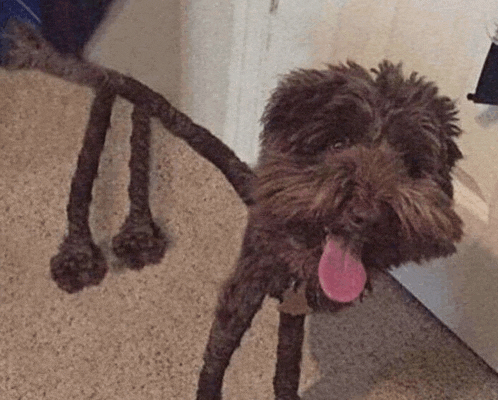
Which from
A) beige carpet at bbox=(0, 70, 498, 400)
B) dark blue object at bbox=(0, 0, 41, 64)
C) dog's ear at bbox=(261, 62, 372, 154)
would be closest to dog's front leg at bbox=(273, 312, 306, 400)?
beige carpet at bbox=(0, 70, 498, 400)

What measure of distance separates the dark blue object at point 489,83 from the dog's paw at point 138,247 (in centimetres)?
58

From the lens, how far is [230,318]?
88cm

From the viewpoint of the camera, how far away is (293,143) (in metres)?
0.73

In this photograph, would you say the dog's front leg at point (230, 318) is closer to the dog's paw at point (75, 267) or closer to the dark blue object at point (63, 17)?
the dog's paw at point (75, 267)

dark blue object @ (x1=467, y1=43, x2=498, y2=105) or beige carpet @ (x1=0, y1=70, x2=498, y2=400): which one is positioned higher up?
dark blue object @ (x1=467, y1=43, x2=498, y2=105)

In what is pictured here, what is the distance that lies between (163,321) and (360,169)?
Answer: 57 centimetres

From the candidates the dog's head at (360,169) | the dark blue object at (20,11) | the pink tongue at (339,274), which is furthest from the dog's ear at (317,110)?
the dark blue object at (20,11)

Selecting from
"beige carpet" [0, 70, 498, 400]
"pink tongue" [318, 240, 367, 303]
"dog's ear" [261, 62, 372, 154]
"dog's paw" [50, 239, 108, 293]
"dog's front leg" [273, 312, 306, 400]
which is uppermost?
"dog's ear" [261, 62, 372, 154]

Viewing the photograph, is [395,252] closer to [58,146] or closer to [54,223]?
[54,223]

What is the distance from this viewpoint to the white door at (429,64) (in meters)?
0.99

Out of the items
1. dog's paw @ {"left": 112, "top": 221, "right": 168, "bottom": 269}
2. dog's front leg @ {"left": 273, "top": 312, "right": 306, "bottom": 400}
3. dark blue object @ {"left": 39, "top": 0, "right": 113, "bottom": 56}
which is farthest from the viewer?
dark blue object @ {"left": 39, "top": 0, "right": 113, "bottom": 56}

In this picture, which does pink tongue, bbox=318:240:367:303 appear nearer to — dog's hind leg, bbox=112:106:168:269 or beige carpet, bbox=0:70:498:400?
beige carpet, bbox=0:70:498:400

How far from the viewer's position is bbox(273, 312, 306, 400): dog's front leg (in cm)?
98

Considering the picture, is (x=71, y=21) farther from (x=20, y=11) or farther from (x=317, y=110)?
(x=317, y=110)
